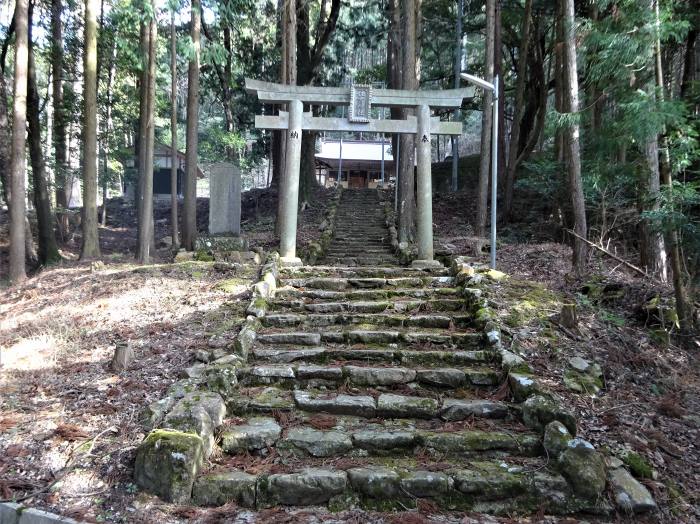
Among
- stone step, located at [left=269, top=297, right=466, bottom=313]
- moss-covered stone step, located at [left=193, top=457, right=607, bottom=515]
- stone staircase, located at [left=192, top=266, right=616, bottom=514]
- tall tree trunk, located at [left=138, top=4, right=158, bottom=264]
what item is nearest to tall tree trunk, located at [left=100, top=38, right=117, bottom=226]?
tall tree trunk, located at [left=138, top=4, right=158, bottom=264]

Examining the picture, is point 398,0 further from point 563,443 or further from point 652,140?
point 563,443

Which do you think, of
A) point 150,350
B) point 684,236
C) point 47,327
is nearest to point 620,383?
point 684,236

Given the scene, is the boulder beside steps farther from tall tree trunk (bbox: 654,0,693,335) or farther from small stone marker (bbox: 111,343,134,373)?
tall tree trunk (bbox: 654,0,693,335)

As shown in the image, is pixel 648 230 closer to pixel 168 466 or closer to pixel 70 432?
pixel 168 466

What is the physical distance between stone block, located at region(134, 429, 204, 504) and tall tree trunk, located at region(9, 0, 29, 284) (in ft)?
33.5

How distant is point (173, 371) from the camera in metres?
5.58

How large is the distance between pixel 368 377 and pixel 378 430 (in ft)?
2.85

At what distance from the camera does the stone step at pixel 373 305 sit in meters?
7.11

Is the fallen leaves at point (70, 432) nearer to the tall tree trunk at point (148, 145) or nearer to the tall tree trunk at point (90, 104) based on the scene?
the tall tree trunk at point (90, 104)

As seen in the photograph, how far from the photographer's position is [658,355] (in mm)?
6043

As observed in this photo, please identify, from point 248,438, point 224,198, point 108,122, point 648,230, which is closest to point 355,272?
point 248,438

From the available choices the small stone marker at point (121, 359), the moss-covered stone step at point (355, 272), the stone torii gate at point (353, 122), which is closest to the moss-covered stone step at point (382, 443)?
the small stone marker at point (121, 359)

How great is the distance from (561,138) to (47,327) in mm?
14675

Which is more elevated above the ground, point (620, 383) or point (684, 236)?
point (684, 236)
